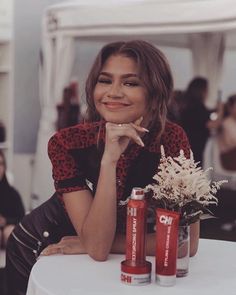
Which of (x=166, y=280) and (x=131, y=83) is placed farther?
(x=131, y=83)

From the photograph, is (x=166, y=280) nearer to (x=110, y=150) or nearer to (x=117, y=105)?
(x=110, y=150)

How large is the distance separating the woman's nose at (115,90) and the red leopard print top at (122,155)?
0.13 m

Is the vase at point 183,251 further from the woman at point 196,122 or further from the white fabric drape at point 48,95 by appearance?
the woman at point 196,122

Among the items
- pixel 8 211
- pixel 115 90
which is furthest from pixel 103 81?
pixel 8 211

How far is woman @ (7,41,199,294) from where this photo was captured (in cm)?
157

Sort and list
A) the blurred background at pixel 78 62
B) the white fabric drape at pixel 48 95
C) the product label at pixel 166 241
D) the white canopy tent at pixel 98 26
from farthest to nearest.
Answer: the white fabric drape at pixel 48 95, the blurred background at pixel 78 62, the white canopy tent at pixel 98 26, the product label at pixel 166 241

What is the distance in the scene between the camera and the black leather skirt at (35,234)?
179 centimetres

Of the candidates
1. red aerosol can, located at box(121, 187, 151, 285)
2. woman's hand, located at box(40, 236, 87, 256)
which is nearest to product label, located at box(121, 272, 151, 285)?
red aerosol can, located at box(121, 187, 151, 285)

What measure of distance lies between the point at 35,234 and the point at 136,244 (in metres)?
0.45

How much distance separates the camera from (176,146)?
171cm

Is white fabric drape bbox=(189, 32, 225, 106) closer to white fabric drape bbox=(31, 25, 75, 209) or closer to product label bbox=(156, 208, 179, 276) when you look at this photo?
white fabric drape bbox=(31, 25, 75, 209)

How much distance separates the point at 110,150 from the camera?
156 cm

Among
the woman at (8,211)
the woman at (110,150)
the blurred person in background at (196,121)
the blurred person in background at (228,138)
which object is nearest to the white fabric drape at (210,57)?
the blurred person in background at (228,138)

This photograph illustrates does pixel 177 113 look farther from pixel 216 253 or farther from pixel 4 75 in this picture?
pixel 216 253
